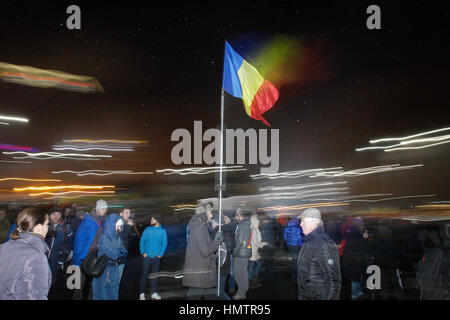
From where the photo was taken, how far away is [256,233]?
7.89 m

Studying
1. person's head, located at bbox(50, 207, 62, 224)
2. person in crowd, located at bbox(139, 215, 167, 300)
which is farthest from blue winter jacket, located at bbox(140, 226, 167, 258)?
person's head, located at bbox(50, 207, 62, 224)

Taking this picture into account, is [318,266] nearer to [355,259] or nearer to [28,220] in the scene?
[28,220]

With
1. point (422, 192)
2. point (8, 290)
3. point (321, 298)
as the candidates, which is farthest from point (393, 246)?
point (422, 192)

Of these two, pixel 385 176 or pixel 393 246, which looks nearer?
pixel 393 246

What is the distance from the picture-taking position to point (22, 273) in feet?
9.28

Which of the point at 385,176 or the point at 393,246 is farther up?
the point at 385,176

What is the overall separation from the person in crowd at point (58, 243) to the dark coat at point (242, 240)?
3299mm

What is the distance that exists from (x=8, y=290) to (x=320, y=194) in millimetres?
28233

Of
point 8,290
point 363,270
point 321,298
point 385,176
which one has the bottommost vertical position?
point 363,270

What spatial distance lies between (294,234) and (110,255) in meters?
4.75

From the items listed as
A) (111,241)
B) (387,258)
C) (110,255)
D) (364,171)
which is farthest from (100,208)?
(364,171)

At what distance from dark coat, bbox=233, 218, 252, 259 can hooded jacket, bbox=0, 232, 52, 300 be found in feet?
15.1

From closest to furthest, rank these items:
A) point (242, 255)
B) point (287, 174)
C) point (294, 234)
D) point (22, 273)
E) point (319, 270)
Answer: point (22, 273) → point (319, 270) → point (242, 255) → point (294, 234) → point (287, 174)

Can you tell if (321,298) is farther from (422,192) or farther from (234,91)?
(422,192)
